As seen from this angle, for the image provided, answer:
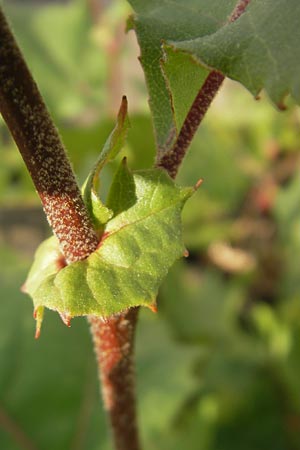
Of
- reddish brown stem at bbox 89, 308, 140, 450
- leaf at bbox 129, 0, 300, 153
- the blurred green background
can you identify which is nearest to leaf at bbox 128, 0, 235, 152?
leaf at bbox 129, 0, 300, 153

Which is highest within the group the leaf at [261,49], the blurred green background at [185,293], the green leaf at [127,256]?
the leaf at [261,49]

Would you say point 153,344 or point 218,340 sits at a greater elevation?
point 153,344

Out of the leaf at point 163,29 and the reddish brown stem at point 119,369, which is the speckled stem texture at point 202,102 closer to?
the leaf at point 163,29

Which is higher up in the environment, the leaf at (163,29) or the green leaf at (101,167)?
the leaf at (163,29)

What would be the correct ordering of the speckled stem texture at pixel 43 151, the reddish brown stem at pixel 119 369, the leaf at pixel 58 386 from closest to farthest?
the speckled stem texture at pixel 43 151
the reddish brown stem at pixel 119 369
the leaf at pixel 58 386

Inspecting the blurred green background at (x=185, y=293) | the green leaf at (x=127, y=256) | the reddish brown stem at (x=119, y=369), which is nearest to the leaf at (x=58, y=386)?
the blurred green background at (x=185, y=293)

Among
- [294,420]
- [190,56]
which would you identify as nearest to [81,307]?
[190,56]

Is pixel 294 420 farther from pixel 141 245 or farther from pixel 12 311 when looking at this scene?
pixel 141 245

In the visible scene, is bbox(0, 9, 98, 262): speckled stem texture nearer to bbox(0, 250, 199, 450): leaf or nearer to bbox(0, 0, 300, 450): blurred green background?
bbox(0, 0, 300, 450): blurred green background
